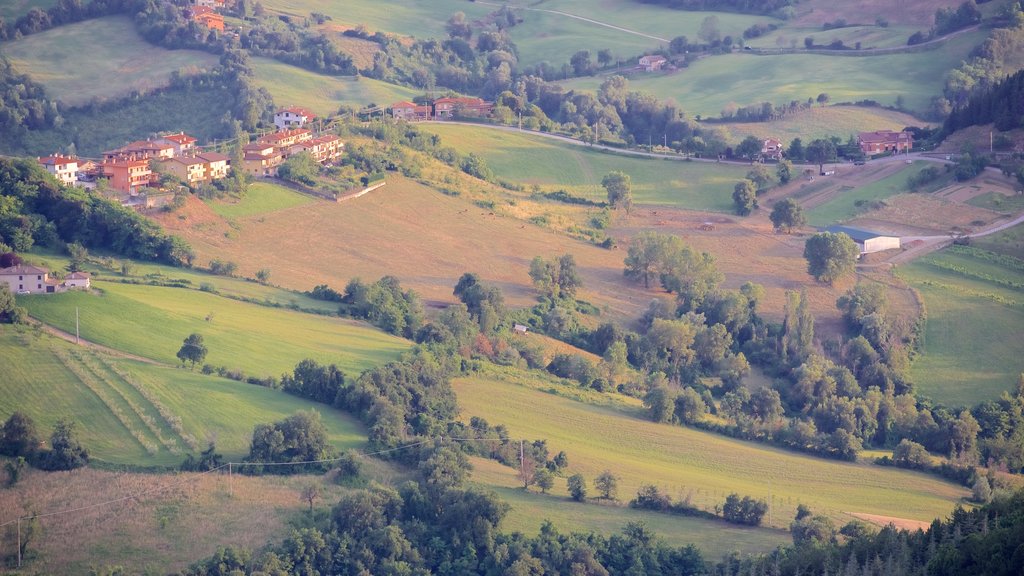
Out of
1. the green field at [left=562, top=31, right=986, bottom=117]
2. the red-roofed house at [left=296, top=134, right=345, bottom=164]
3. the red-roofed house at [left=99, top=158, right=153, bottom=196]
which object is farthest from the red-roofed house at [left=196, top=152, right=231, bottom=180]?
the green field at [left=562, top=31, right=986, bottom=117]

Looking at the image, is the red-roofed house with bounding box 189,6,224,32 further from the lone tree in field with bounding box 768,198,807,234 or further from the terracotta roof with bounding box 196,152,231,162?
the lone tree in field with bounding box 768,198,807,234

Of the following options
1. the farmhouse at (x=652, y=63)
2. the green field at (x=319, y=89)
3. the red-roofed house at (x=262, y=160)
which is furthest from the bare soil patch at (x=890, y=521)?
the farmhouse at (x=652, y=63)

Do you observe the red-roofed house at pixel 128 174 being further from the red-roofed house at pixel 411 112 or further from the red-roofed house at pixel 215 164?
the red-roofed house at pixel 411 112

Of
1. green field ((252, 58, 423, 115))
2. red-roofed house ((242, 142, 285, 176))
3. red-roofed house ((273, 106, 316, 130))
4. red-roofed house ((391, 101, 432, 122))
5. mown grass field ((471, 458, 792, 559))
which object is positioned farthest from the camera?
green field ((252, 58, 423, 115))

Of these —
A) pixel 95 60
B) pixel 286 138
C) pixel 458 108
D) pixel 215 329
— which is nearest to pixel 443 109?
pixel 458 108

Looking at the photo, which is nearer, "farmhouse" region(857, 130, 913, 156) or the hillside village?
the hillside village

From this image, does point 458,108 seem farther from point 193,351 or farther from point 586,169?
point 193,351
